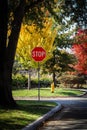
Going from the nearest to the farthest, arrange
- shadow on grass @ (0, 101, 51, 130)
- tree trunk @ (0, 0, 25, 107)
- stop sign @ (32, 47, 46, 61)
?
shadow on grass @ (0, 101, 51, 130) → tree trunk @ (0, 0, 25, 107) → stop sign @ (32, 47, 46, 61)

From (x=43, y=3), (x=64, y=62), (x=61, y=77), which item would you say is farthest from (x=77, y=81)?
(x=43, y=3)

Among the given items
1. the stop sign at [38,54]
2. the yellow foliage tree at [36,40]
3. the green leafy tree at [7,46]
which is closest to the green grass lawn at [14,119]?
the green leafy tree at [7,46]

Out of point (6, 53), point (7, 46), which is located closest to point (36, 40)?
point (7, 46)

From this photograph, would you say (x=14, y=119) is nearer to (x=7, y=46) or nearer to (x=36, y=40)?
(x=7, y=46)

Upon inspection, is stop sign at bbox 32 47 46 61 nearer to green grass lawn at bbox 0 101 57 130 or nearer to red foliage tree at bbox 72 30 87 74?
green grass lawn at bbox 0 101 57 130

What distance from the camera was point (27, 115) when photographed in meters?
17.6

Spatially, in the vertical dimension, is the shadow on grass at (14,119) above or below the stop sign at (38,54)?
below

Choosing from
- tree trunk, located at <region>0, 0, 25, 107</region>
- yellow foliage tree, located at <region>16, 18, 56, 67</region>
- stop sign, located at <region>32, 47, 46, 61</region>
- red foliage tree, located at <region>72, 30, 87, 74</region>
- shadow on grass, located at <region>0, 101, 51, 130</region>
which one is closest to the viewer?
shadow on grass, located at <region>0, 101, 51, 130</region>

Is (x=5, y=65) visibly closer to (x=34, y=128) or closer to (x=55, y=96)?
(x=34, y=128)

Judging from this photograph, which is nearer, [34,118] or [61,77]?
[34,118]

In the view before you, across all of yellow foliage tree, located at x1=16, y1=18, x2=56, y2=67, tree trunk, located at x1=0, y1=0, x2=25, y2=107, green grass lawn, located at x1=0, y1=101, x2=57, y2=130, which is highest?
yellow foliage tree, located at x1=16, y1=18, x2=56, y2=67

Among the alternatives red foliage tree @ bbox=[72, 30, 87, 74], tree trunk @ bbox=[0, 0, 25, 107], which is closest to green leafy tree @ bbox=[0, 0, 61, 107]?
tree trunk @ bbox=[0, 0, 25, 107]

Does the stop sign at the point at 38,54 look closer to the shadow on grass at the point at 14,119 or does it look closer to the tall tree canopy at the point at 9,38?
the tall tree canopy at the point at 9,38

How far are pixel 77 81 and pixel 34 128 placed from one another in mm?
44241
